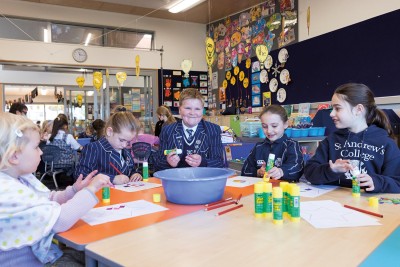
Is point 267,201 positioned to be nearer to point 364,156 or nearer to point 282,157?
point 364,156

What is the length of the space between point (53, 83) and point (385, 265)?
9.89m

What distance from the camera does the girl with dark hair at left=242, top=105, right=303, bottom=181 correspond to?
205 centimetres

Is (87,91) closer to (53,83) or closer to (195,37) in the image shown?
(53,83)

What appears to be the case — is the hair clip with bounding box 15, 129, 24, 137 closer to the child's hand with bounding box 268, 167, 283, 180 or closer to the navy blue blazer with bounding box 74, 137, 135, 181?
the navy blue blazer with bounding box 74, 137, 135, 181

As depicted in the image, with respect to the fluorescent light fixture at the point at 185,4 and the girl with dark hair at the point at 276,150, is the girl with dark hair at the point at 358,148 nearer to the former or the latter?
the girl with dark hair at the point at 276,150

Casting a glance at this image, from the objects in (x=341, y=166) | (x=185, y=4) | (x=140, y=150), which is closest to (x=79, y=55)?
(x=185, y=4)

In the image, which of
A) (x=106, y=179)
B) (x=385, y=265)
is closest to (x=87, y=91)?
(x=106, y=179)

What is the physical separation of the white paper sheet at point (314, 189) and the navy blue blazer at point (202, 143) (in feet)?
2.41

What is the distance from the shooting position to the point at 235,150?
3816 mm

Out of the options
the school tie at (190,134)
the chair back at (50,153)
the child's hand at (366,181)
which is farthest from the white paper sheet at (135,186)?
the chair back at (50,153)

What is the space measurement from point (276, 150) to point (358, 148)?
54cm

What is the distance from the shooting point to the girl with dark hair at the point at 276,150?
2.05 m

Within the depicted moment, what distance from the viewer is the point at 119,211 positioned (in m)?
1.29

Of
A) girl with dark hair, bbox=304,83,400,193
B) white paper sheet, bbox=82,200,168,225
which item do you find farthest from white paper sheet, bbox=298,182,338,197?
white paper sheet, bbox=82,200,168,225
